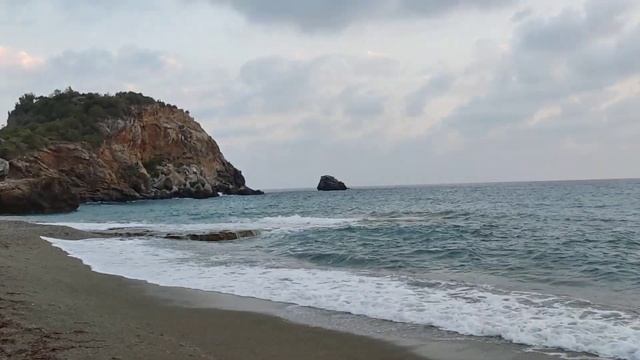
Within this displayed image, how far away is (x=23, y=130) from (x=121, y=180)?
14206mm

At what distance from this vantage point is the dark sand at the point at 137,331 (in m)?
6.73

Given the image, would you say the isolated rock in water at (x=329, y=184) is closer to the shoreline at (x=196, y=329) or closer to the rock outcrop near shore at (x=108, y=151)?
the rock outcrop near shore at (x=108, y=151)

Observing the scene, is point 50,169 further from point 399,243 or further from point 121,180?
point 399,243

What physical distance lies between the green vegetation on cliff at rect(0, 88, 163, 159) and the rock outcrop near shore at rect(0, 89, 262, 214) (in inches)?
5.5

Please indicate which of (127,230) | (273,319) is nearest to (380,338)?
(273,319)

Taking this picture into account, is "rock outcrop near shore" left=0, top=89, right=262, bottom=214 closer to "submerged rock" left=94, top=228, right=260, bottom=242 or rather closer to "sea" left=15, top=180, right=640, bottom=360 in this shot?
"submerged rock" left=94, top=228, right=260, bottom=242

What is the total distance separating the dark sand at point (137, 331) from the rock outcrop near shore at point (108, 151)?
Answer: 44318mm

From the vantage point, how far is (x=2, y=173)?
172 ft

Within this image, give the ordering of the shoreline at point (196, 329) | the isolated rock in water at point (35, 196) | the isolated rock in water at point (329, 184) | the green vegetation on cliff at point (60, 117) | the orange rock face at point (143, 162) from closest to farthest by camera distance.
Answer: the shoreline at point (196, 329) < the isolated rock in water at point (35, 196) < the green vegetation on cliff at point (60, 117) < the orange rock face at point (143, 162) < the isolated rock in water at point (329, 184)

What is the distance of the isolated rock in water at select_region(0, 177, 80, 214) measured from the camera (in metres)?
47.3

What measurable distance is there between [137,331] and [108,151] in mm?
77538

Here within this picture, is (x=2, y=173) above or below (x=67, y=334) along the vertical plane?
above

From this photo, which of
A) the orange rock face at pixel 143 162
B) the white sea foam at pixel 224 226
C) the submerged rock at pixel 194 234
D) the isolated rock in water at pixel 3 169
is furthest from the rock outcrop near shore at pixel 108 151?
the submerged rock at pixel 194 234

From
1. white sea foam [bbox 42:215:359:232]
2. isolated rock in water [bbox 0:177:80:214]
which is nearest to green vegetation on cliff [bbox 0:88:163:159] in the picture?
isolated rock in water [bbox 0:177:80:214]
